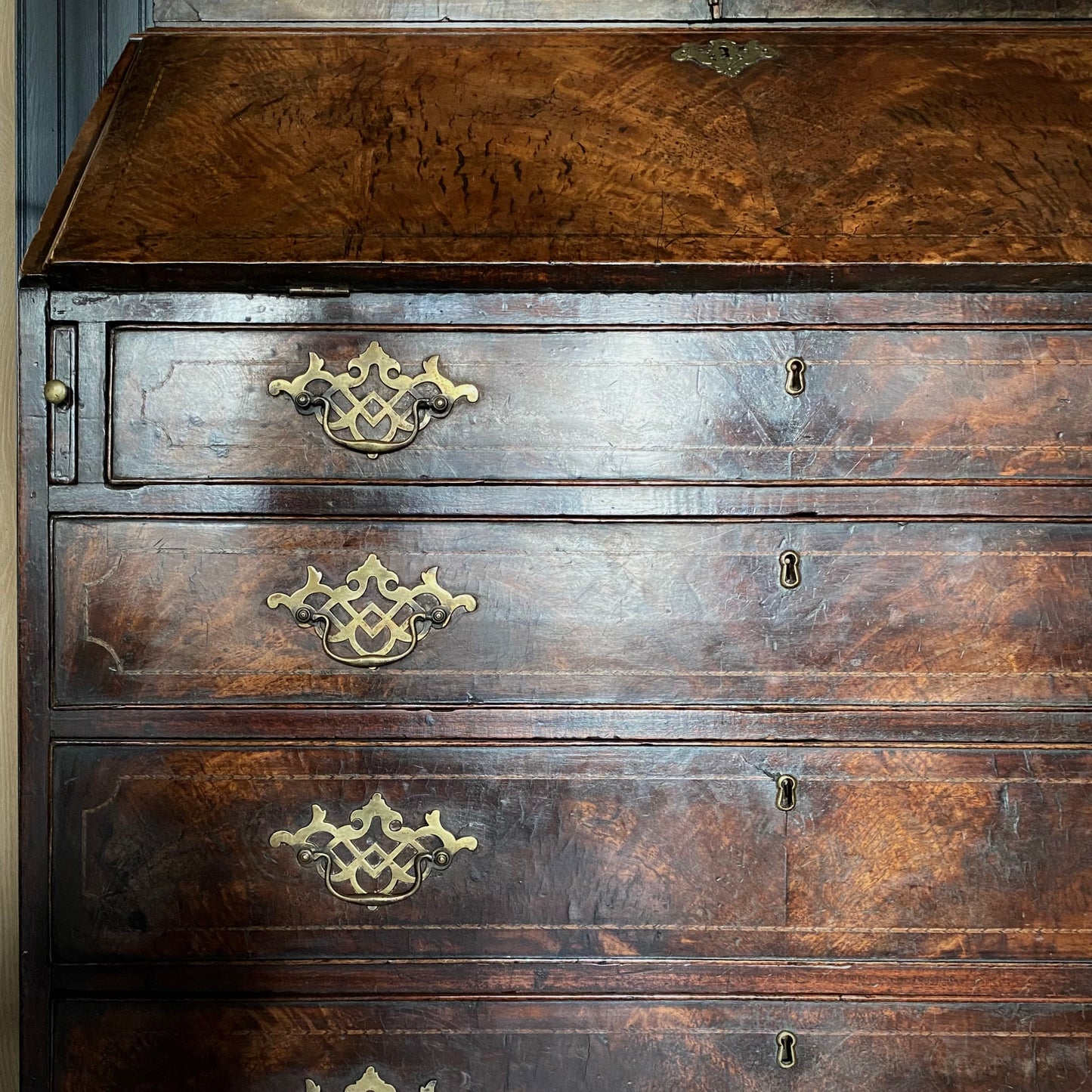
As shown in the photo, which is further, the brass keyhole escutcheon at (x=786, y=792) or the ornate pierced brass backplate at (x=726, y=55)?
the ornate pierced brass backplate at (x=726, y=55)

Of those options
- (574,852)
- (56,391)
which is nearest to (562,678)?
(574,852)

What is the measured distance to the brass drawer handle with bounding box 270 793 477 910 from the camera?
4.46 feet

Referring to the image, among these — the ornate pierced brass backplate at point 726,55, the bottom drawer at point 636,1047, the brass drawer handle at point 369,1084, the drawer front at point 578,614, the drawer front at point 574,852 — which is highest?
the ornate pierced brass backplate at point 726,55

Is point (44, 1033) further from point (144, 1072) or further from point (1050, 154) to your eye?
point (1050, 154)

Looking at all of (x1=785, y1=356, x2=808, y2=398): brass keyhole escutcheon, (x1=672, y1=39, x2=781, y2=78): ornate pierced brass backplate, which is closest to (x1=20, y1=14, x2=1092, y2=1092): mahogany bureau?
(x1=785, y1=356, x2=808, y2=398): brass keyhole escutcheon

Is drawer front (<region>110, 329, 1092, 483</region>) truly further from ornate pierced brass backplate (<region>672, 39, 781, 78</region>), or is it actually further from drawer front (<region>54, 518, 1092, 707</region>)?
ornate pierced brass backplate (<region>672, 39, 781, 78</region>)

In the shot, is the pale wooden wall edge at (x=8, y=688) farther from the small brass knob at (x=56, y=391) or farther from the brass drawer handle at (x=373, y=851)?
the brass drawer handle at (x=373, y=851)

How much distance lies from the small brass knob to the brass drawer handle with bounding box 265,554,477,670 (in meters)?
0.36

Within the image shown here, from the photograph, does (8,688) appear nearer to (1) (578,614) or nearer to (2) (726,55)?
(1) (578,614)

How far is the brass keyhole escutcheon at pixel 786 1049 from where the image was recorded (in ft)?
4.50

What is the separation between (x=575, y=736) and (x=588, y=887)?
7.9 inches

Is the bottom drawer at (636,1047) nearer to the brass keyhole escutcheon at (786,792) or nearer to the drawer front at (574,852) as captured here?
the drawer front at (574,852)

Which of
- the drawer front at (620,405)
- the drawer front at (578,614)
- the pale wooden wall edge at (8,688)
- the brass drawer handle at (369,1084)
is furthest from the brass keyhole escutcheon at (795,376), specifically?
the pale wooden wall edge at (8,688)

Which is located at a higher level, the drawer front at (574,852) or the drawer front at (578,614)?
the drawer front at (578,614)
